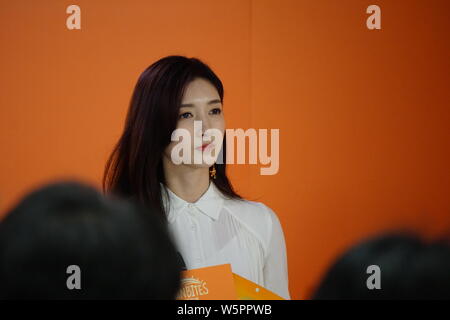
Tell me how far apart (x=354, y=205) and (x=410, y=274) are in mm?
1799

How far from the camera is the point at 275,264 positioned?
1705 millimetres

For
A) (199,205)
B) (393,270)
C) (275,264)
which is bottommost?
(275,264)

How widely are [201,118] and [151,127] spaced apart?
0.14 meters

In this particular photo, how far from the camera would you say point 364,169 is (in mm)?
2201

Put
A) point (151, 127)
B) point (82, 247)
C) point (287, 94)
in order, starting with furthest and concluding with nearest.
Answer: point (287, 94), point (151, 127), point (82, 247)

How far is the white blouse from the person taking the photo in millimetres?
1634

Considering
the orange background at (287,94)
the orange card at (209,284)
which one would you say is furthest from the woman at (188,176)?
the orange background at (287,94)

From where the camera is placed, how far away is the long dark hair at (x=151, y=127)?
159 cm

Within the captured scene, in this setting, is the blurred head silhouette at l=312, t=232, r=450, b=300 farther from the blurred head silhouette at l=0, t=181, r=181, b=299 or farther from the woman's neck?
the woman's neck

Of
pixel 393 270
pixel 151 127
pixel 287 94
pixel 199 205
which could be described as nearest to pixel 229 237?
pixel 199 205

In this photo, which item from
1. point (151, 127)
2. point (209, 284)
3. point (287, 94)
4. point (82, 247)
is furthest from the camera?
point (287, 94)

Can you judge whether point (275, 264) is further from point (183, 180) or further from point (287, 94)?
point (287, 94)

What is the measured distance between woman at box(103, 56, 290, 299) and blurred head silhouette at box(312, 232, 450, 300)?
1.16 metres

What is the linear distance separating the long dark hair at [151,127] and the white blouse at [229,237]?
0.22ft
